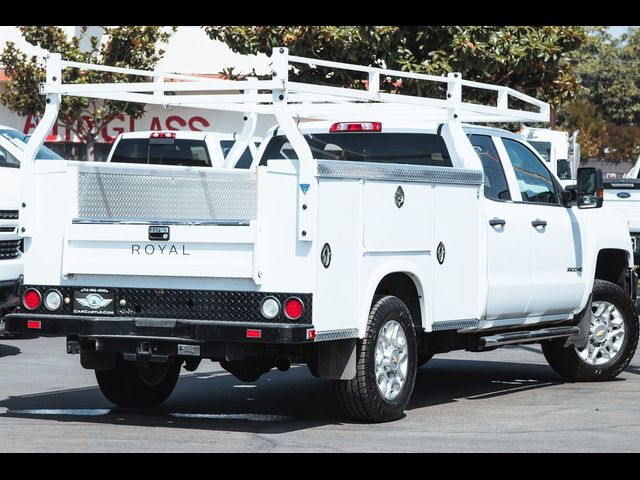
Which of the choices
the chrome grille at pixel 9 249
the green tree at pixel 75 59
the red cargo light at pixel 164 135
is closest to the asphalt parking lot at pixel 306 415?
the chrome grille at pixel 9 249

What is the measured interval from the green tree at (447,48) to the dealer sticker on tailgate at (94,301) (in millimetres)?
14157

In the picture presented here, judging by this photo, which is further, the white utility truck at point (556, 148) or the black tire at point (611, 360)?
the white utility truck at point (556, 148)

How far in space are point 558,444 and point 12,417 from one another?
12.3ft

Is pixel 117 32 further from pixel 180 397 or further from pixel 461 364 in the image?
pixel 180 397

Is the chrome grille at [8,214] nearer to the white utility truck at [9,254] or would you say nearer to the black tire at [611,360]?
the white utility truck at [9,254]

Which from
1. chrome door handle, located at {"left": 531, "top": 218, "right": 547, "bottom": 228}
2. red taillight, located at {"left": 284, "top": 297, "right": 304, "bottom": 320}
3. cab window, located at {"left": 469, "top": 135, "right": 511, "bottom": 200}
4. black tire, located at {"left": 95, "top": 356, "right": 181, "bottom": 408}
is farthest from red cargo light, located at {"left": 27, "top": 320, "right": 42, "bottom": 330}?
chrome door handle, located at {"left": 531, "top": 218, "right": 547, "bottom": 228}

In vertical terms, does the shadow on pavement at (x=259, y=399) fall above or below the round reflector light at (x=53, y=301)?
below

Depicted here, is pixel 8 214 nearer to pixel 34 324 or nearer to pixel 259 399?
pixel 259 399

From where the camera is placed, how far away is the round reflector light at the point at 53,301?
9539 millimetres

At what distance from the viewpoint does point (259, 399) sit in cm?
1117
